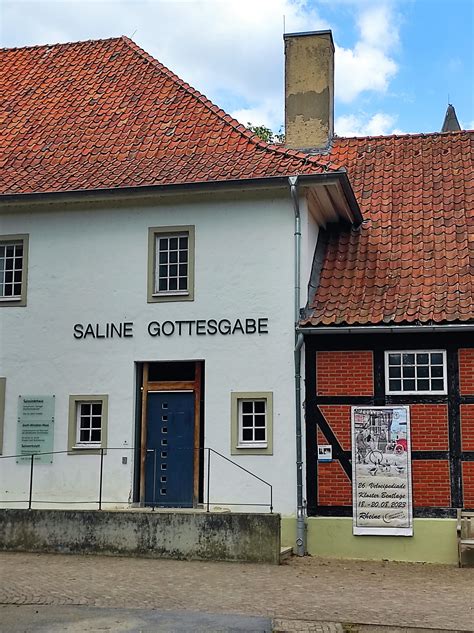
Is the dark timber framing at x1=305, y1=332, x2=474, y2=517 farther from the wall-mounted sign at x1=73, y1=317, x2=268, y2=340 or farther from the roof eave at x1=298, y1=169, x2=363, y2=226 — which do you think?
the roof eave at x1=298, y1=169, x2=363, y2=226

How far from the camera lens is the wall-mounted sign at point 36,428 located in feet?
51.4

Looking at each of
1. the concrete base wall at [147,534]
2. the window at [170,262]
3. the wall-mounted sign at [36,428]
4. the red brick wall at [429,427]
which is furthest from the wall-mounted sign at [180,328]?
the concrete base wall at [147,534]

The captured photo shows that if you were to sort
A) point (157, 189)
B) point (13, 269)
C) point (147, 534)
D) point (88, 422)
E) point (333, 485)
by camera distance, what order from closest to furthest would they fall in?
1. point (147, 534)
2. point (333, 485)
3. point (157, 189)
4. point (88, 422)
5. point (13, 269)

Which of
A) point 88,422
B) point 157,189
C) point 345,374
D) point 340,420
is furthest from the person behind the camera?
point 88,422

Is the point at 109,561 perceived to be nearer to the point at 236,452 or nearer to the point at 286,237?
the point at 236,452

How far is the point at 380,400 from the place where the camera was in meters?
14.6

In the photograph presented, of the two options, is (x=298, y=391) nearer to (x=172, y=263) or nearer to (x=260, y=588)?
(x=172, y=263)

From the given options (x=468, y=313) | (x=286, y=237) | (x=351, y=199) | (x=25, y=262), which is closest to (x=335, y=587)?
(x=468, y=313)

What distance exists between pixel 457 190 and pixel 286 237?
4187 mm

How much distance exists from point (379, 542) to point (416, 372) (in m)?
2.73

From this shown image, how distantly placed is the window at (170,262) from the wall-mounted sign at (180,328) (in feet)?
1.65

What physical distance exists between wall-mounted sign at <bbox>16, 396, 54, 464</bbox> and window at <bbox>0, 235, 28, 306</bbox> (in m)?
1.83

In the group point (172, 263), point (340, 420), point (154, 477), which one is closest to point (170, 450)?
point (154, 477)

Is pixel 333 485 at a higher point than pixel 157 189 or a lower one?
lower
